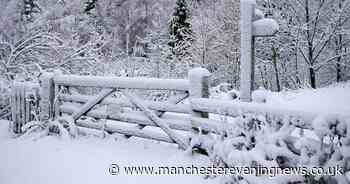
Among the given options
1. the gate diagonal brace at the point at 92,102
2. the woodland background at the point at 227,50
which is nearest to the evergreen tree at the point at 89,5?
the woodland background at the point at 227,50

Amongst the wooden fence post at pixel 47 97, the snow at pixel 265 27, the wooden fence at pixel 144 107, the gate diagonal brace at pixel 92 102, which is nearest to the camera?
the wooden fence at pixel 144 107

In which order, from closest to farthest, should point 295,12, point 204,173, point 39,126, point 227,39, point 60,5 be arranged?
point 204,173 < point 39,126 < point 295,12 < point 227,39 < point 60,5

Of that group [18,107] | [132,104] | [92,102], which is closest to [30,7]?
[18,107]

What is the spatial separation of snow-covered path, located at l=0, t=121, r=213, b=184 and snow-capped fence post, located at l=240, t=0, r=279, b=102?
50.2 inches

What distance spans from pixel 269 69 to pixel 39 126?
16.3 metres

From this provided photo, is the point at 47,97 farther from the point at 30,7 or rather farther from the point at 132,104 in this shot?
the point at 30,7

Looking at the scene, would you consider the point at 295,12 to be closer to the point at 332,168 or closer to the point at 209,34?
the point at 209,34

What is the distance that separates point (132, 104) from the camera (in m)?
5.99

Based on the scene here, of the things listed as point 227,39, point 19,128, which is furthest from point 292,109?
point 227,39

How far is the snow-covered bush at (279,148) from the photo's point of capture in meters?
3.42

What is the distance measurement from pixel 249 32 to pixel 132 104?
223 cm

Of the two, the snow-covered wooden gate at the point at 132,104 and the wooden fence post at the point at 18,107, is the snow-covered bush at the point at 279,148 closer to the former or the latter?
the snow-covered wooden gate at the point at 132,104

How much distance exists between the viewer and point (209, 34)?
69.8 ft

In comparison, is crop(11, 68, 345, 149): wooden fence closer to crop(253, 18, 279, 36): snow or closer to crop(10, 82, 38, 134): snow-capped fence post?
crop(10, 82, 38, 134): snow-capped fence post
